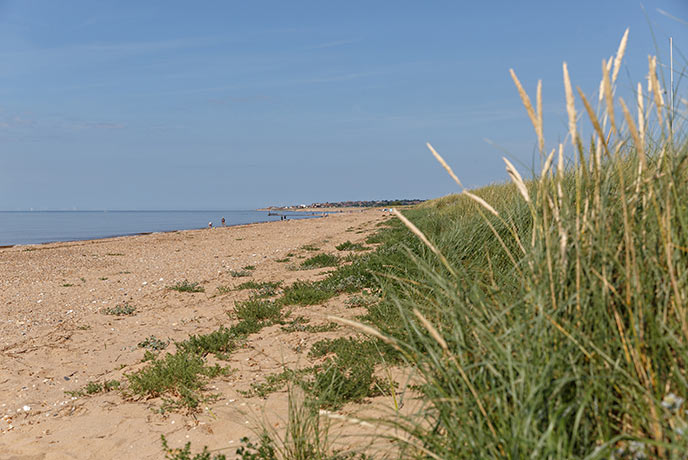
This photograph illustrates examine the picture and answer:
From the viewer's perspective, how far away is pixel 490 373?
1865 millimetres

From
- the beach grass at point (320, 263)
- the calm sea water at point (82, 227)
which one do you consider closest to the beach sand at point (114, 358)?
the beach grass at point (320, 263)

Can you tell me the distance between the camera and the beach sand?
3.77 metres

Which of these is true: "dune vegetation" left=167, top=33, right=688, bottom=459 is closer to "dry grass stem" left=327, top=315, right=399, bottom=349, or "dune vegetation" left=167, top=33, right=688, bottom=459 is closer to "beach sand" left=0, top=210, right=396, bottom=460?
"dry grass stem" left=327, top=315, right=399, bottom=349

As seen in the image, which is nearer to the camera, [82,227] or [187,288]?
[187,288]

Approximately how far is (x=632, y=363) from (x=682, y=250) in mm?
504

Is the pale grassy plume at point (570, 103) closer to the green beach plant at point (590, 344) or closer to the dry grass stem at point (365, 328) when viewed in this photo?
the green beach plant at point (590, 344)

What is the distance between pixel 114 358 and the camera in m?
5.95

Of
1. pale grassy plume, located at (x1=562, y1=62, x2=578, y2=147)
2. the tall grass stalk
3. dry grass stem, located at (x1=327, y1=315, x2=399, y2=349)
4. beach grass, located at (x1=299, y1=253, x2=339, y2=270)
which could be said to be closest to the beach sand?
beach grass, located at (x1=299, y1=253, x2=339, y2=270)

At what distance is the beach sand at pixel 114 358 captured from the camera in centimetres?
377

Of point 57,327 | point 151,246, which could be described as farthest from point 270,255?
point 151,246

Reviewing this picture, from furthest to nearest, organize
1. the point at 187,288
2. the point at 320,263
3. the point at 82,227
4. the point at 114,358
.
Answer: the point at 82,227 < the point at 320,263 < the point at 187,288 < the point at 114,358

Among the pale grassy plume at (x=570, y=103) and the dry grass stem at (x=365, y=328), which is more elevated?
the pale grassy plume at (x=570, y=103)

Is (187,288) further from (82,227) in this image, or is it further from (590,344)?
(82,227)

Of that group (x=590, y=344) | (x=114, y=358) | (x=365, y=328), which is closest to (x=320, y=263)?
(x=114, y=358)
